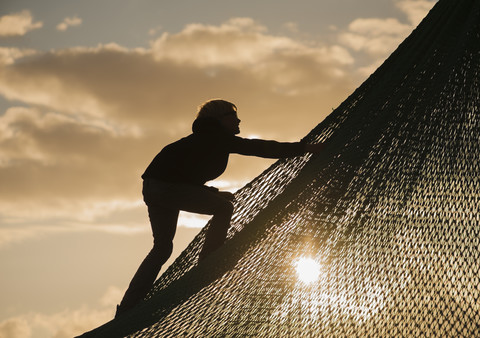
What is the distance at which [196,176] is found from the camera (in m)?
2.81

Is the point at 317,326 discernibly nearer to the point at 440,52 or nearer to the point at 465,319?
the point at 465,319

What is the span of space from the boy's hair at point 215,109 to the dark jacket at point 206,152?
4cm

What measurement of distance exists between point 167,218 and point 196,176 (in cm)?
25

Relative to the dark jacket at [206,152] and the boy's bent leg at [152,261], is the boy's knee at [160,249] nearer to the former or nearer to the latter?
the boy's bent leg at [152,261]

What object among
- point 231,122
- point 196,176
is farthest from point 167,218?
point 231,122

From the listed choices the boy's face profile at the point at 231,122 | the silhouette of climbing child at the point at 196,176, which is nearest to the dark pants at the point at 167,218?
the silhouette of climbing child at the point at 196,176

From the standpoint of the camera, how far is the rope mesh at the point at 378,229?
271 centimetres

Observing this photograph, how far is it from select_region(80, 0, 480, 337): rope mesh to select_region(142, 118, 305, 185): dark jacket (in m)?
0.17

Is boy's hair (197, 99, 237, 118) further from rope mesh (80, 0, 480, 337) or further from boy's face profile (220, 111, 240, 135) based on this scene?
rope mesh (80, 0, 480, 337)

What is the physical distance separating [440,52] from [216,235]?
1266 millimetres

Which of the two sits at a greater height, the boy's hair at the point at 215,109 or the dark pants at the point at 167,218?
the boy's hair at the point at 215,109

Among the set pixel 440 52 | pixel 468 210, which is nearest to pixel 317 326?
pixel 468 210

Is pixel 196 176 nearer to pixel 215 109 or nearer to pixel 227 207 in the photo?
pixel 227 207

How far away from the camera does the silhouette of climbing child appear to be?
9.12ft
